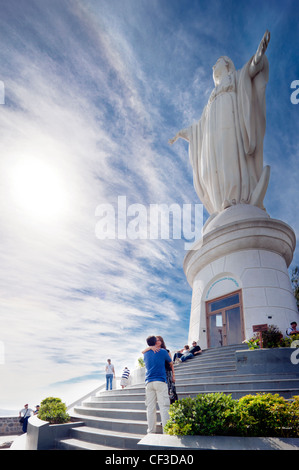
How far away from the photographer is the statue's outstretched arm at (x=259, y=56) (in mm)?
18122

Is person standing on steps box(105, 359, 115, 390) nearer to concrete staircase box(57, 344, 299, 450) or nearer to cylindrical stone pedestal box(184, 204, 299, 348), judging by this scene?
concrete staircase box(57, 344, 299, 450)

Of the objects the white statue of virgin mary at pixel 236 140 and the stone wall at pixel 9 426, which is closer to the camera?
the stone wall at pixel 9 426

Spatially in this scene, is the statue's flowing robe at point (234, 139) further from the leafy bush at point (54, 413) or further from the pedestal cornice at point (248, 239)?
the leafy bush at point (54, 413)

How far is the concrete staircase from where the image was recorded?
6.32 m

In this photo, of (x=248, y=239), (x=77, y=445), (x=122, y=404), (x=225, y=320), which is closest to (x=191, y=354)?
(x=225, y=320)

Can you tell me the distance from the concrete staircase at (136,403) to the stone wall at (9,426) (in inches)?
197

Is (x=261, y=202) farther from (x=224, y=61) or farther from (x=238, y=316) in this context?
(x=224, y=61)

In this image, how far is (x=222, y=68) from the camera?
22.7 meters

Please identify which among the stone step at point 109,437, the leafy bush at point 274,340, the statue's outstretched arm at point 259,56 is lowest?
the stone step at point 109,437

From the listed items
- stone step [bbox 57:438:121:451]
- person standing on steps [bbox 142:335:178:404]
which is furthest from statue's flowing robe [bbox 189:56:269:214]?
stone step [bbox 57:438:121:451]

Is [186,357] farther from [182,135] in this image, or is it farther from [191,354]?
[182,135]

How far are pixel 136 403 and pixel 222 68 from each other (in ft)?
75.5

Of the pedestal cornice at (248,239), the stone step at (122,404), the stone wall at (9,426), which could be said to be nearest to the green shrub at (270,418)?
the stone step at (122,404)
